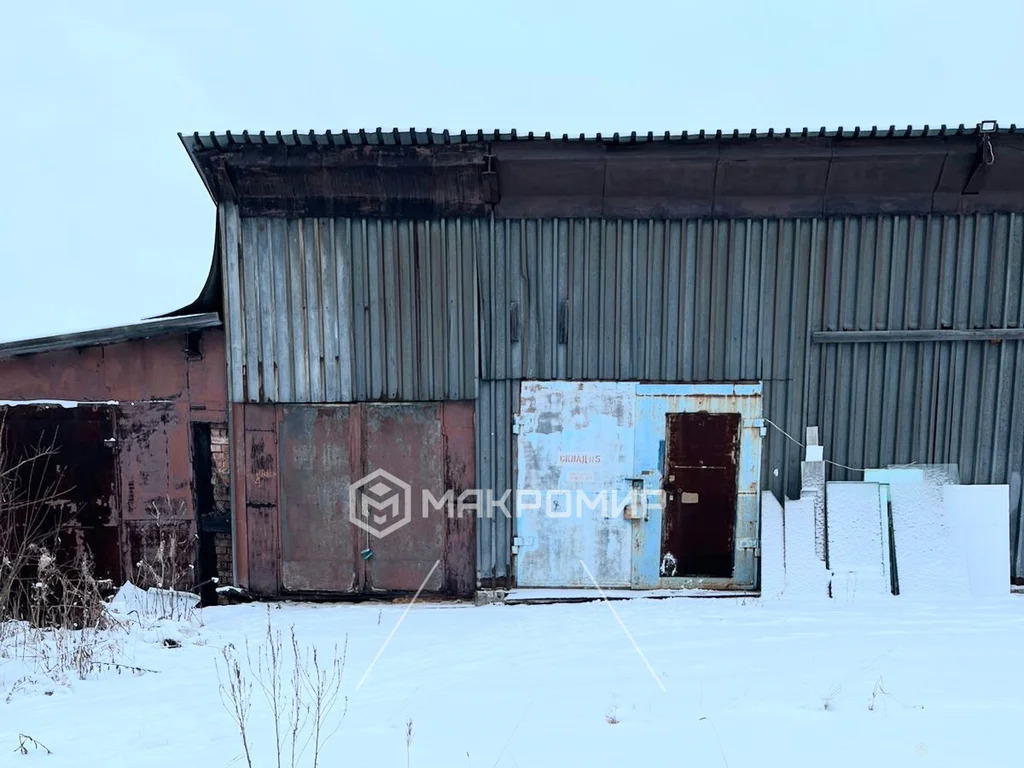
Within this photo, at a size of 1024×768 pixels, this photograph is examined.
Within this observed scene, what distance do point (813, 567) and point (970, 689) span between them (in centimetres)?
215

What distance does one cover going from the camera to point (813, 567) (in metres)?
5.83

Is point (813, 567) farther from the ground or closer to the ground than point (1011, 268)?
closer to the ground

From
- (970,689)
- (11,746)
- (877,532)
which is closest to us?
(11,746)

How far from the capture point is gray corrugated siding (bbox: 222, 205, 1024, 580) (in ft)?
19.2

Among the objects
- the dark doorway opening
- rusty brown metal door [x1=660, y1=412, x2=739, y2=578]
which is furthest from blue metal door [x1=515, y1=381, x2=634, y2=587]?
the dark doorway opening

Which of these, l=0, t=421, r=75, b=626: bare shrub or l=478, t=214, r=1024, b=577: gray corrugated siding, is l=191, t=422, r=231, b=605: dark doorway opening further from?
l=478, t=214, r=1024, b=577: gray corrugated siding

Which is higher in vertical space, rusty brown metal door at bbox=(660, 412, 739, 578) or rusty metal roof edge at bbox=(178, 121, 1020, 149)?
rusty metal roof edge at bbox=(178, 121, 1020, 149)

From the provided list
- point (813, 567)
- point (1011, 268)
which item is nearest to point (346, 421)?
point (813, 567)

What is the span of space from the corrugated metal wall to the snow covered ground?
242 cm

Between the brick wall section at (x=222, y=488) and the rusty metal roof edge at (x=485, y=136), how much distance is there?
2939 millimetres

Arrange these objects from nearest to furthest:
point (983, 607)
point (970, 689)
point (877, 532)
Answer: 1. point (970, 689)
2. point (983, 607)
3. point (877, 532)

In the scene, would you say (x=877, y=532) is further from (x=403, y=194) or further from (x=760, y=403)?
(x=403, y=194)

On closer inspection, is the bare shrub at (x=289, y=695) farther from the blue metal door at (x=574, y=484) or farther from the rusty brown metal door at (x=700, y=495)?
the rusty brown metal door at (x=700, y=495)

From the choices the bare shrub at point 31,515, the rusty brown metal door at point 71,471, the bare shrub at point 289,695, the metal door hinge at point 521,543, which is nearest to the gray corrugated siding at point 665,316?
the metal door hinge at point 521,543
